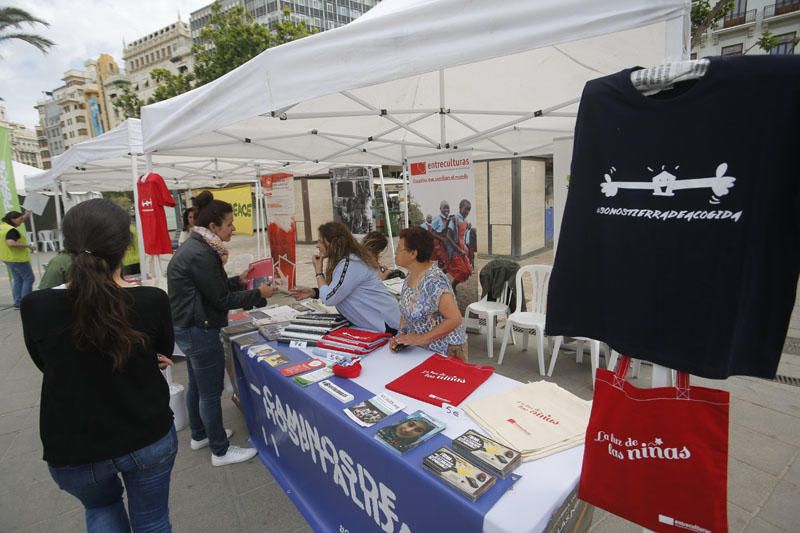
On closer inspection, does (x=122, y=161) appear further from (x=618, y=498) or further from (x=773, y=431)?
(x=773, y=431)

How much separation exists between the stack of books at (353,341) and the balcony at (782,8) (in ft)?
90.5

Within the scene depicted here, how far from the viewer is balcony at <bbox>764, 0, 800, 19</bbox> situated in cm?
1831

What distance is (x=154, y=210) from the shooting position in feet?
11.3

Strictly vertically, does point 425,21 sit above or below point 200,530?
above

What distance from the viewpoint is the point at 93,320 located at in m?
1.18

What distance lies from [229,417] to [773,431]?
4092 millimetres

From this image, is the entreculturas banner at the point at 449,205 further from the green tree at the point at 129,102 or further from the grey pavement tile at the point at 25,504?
the green tree at the point at 129,102

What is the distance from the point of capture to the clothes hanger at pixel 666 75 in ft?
2.93

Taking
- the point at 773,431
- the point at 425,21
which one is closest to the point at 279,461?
the point at 425,21

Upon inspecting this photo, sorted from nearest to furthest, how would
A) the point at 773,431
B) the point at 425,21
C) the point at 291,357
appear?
the point at 425,21, the point at 291,357, the point at 773,431

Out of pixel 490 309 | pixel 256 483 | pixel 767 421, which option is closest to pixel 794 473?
pixel 767 421

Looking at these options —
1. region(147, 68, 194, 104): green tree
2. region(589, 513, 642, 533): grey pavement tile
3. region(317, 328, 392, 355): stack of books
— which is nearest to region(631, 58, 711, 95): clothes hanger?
region(317, 328, 392, 355): stack of books

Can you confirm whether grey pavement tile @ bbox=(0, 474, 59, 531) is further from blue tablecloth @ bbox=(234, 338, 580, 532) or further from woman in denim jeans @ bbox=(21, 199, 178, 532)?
woman in denim jeans @ bbox=(21, 199, 178, 532)

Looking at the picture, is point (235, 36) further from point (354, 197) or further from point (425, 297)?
point (425, 297)
